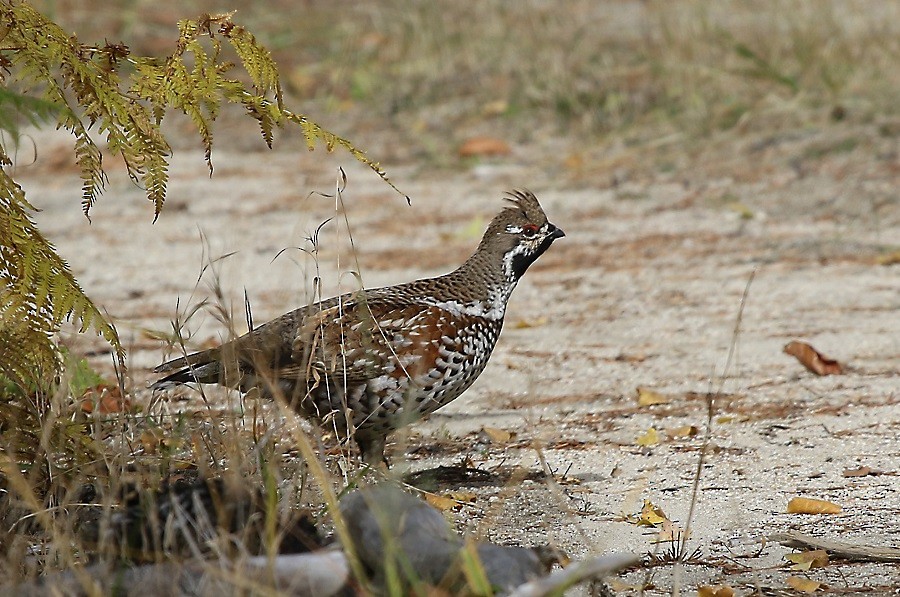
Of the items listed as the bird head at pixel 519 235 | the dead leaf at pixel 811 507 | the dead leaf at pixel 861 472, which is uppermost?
the bird head at pixel 519 235

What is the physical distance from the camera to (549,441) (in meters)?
5.14

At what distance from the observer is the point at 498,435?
17.2 feet

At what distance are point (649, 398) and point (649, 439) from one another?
506mm

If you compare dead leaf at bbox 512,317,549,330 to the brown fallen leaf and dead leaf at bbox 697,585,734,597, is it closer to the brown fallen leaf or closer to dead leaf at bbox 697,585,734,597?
the brown fallen leaf

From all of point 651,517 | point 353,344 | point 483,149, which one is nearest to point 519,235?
point 353,344

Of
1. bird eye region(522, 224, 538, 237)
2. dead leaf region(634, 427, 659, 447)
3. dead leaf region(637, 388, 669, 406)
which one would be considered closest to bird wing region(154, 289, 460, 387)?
bird eye region(522, 224, 538, 237)

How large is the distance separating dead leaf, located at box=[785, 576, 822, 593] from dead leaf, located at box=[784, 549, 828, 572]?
88mm

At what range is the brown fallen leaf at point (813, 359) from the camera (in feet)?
19.0

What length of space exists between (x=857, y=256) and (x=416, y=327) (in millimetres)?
3633

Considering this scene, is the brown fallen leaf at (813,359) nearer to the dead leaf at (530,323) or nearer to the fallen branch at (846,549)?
the dead leaf at (530,323)

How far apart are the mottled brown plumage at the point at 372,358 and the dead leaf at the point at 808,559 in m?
1.31

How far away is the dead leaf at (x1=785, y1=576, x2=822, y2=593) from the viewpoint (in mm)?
3678

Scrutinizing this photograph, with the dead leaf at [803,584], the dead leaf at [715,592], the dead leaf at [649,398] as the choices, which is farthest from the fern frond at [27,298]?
the dead leaf at [649,398]

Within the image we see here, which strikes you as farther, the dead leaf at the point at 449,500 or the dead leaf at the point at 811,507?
the dead leaf at the point at 449,500
